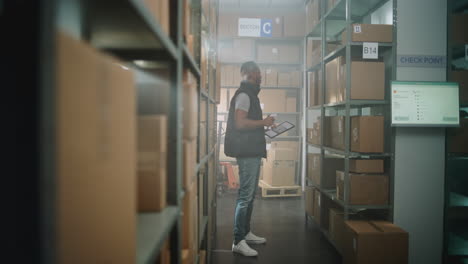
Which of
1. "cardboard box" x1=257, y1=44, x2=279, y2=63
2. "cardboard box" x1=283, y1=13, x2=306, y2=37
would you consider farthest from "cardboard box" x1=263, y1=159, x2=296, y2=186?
"cardboard box" x1=283, y1=13, x2=306, y2=37

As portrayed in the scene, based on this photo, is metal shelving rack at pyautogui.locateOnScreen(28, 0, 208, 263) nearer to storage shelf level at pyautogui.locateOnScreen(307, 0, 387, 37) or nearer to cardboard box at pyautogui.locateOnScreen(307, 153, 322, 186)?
storage shelf level at pyautogui.locateOnScreen(307, 0, 387, 37)

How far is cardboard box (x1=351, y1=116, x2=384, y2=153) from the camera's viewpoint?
2.31 meters

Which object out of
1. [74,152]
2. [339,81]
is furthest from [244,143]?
[74,152]

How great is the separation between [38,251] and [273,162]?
4.58 meters

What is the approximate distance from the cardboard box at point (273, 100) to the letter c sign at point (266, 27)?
1.02m

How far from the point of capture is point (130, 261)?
531 mm

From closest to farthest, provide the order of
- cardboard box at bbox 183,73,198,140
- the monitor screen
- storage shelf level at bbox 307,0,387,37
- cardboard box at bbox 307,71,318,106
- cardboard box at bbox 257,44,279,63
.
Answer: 1. cardboard box at bbox 183,73,198,140
2. the monitor screen
3. storage shelf level at bbox 307,0,387,37
4. cardboard box at bbox 307,71,318,106
5. cardboard box at bbox 257,44,279,63

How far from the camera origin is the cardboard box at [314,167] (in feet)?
10.5

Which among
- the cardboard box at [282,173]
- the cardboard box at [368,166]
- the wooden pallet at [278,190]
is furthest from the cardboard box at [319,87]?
the wooden pallet at [278,190]

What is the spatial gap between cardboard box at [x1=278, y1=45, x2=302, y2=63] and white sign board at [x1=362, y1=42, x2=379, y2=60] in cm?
317

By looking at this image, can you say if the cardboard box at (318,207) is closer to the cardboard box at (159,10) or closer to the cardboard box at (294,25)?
the cardboard box at (159,10)

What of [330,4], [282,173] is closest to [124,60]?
[330,4]

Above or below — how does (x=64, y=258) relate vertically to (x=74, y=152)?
below

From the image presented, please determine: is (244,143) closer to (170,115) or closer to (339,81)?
(339,81)
